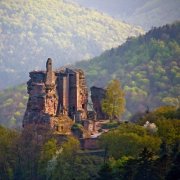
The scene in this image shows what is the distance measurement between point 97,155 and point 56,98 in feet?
46.0

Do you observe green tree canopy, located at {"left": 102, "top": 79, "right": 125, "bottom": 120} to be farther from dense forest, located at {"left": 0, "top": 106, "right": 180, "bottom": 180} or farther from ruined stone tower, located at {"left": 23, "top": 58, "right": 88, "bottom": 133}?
dense forest, located at {"left": 0, "top": 106, "right": 180, "bottom": 180}

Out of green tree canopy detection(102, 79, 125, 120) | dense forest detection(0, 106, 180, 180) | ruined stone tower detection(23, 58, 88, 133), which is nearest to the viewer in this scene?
dense forest detection(0, 106, 180, 180)

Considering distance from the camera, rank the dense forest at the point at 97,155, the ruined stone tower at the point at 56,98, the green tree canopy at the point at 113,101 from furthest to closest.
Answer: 1. the green tree canopy at the point at 113,101
2. the ruined stone tower at the point at 56,98
3. the dense forest at the point at 97,155

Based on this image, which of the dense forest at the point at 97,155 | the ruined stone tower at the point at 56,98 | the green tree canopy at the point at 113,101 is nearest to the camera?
the dense forest at the point at 97,155

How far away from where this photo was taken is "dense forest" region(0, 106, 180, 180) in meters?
84.9

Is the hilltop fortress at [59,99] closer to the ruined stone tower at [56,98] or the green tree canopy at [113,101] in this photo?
the ruined stone tower at [56,98]

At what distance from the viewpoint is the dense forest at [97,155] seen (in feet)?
279

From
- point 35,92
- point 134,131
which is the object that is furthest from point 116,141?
point 35,92

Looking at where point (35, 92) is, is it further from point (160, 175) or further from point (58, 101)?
point (160, 175)

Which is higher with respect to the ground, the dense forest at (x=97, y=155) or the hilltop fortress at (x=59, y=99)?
the hilltop fortress at (x=59, y=99)

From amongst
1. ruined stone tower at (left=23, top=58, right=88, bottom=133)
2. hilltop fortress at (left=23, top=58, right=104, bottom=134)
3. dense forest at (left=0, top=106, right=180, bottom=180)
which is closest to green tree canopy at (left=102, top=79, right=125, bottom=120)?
hilltop fortress at (left=23, top=58, right=104, bottom=134)

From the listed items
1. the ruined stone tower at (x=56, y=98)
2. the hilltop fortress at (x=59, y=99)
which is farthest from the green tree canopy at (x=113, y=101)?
the ruined stone tower at (x=56, y=98)

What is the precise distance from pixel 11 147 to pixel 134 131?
14.4 meters

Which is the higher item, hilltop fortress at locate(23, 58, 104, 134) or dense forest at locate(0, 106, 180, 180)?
hilltop fortress at locate(23, 58, 104, 134)
